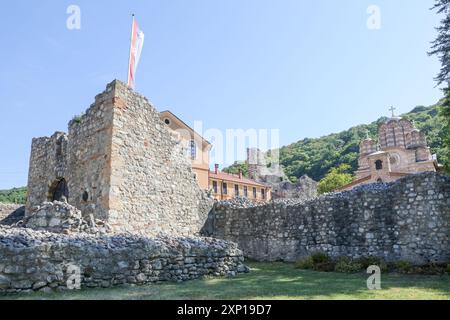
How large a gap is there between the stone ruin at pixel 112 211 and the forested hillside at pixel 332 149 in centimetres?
7286

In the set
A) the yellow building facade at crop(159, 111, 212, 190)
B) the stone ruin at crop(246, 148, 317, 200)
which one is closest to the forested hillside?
the stone ruin at crop(246, 148, 317, 200)

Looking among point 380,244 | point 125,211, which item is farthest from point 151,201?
point 380,244

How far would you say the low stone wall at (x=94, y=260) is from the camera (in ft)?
24.1

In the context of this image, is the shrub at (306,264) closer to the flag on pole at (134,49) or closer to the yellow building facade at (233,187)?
the flag on pole at (134,49)

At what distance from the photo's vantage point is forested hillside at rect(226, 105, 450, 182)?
→ 87.9 meters

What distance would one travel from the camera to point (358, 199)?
13523 mm

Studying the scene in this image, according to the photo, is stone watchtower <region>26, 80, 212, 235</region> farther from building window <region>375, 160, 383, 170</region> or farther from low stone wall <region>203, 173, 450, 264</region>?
→ building window <region>375, 160, 383, 170</region>

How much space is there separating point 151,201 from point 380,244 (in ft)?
27.7

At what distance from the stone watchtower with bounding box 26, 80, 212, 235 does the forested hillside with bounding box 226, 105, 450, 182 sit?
236 feet

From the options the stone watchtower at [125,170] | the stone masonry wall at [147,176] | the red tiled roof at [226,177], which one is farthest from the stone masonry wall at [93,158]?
the red tiled roof at [226,177]

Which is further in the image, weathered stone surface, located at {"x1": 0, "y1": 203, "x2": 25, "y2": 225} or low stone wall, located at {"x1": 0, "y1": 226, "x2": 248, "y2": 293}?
weathered stone surface, located at {"x1": 0, "y1": 203, "x2": 25, "y2": 225}

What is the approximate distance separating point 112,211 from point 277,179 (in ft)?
251

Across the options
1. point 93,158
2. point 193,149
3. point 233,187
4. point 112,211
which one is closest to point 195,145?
point 193,149

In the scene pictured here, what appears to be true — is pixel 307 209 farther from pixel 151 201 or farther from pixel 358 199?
pixel 151 201
